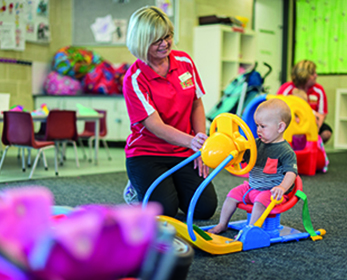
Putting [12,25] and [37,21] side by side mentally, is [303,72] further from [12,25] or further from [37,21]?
[37,21]

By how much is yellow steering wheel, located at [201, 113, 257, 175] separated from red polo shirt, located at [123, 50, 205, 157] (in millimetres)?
470

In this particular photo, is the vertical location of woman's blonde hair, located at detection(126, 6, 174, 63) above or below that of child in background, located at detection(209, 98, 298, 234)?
above

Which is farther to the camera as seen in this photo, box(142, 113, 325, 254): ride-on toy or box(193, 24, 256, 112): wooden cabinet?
box(193, 24, 256, 112): wooden cabinet

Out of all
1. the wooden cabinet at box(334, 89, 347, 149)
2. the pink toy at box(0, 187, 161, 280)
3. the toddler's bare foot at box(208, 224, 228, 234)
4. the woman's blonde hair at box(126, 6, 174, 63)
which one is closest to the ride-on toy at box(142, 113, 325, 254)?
the toddler's bare foot at box(208, 224, 228, 234)

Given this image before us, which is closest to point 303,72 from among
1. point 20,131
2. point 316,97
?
point 316,97

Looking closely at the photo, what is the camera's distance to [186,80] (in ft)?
7.54

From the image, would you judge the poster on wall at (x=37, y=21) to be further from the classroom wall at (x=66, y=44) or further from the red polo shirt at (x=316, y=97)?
the red polo shirt at (x=316, y=97)

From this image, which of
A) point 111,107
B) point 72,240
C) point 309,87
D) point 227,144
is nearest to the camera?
point 72,240

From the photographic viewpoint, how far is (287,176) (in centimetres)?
190

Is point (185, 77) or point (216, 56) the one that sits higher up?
point (216, 56)

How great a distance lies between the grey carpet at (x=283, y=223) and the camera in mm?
1651

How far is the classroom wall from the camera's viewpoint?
19.9 ft

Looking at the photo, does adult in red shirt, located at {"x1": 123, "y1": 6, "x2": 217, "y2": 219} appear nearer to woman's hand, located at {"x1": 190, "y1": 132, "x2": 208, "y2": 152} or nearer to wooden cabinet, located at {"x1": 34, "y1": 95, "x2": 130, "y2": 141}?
woman's hand, located at {"x1": 190, "y1": 132, "x2": 208, "y2": 152}

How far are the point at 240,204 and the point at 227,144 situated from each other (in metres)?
0.42
